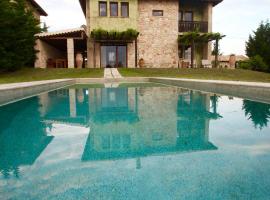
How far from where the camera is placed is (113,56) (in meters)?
22.9

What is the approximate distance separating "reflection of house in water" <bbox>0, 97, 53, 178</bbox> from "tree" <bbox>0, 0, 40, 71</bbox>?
1202 cm

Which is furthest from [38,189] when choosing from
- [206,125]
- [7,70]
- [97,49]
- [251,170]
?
[97,49]

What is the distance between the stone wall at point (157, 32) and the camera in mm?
22125

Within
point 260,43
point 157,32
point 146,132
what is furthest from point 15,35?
point 260,43

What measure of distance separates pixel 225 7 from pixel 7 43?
21302mm

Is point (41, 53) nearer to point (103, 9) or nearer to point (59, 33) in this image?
point (59, 33)

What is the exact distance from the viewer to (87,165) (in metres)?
2.33

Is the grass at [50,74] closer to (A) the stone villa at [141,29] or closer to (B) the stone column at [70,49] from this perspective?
(B) the stone column at [70,49]

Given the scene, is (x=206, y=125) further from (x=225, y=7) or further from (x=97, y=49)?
(x=225, y=7)

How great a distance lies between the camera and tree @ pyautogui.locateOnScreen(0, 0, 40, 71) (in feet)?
49.3

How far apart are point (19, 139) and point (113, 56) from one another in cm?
2021

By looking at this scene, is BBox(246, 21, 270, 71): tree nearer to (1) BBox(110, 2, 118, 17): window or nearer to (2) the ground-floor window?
(2) the ground-floor window

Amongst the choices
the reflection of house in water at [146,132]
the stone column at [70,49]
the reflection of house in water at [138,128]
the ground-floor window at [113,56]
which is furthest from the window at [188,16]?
the reflection of house in water at [146,132]

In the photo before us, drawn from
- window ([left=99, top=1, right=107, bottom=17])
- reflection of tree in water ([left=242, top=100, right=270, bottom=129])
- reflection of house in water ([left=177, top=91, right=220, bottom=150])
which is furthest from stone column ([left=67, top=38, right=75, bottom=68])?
reflection of tree in water ([left=242, top=100, right=270, bottom=129])
